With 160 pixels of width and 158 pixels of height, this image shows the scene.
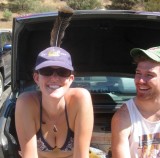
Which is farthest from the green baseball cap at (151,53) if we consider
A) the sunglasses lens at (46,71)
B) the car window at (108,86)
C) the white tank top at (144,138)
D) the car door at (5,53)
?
the car door at (5,53)

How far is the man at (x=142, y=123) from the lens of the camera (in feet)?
9.09

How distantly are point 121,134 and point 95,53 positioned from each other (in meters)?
1.57

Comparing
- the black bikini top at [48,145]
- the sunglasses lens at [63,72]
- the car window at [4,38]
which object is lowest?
the car window at [4,38]

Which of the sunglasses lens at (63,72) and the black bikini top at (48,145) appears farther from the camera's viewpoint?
the black bikini top at (48,145)

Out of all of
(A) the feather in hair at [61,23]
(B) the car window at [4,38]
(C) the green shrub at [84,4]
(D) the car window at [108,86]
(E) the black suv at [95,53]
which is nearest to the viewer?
(A) the feather in hair at [61,23]

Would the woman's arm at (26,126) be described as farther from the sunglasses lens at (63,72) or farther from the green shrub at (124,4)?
the green shrub at (124,4)

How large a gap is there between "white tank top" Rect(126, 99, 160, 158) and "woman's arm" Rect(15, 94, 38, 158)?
0.67 m

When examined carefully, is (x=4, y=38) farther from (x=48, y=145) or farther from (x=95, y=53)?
(x=48, y=145)

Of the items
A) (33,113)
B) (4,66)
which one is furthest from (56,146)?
(4,66)

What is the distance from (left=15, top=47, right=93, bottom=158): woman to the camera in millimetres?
2775

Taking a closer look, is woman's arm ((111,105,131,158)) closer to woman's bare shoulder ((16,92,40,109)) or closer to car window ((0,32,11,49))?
woman's bare shoulder ((16,92,40,109))

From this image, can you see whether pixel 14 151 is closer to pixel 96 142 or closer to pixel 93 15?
pixel 96 142

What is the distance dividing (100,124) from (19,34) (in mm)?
Result: 1087

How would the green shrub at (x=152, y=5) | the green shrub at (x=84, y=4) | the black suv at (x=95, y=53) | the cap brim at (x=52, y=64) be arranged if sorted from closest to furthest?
1. the cap brim at (x=52, y=64)
2. the black suv at (x=95, y=53)
3. the green shrub at (x=152, y=5)
4. the green shrub at (x=84, y=4)
